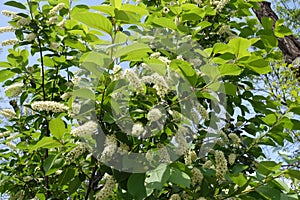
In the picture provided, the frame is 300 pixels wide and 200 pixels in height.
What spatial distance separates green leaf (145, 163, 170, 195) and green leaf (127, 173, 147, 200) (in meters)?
0.04

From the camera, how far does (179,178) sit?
1085 mm

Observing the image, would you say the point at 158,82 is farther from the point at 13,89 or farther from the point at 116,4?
the point at 13,89

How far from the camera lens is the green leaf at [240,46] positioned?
1.19m

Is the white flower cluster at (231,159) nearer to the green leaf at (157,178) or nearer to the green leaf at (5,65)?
the green leaf at (157,178)

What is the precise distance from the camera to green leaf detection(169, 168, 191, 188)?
107 cm

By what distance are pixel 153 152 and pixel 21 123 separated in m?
0.99

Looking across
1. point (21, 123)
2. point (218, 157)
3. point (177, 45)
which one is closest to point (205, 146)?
point (218, 157)

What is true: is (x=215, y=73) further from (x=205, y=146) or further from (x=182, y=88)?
(x=205, y=146)

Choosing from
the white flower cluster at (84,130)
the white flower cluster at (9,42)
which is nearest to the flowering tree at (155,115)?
the white flower cluster at (84,130)

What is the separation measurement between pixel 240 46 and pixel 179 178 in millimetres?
464

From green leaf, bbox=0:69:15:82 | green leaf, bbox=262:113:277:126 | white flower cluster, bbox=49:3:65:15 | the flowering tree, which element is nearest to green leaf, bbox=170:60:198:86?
the flowering tree

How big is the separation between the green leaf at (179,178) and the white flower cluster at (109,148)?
0.19 metres

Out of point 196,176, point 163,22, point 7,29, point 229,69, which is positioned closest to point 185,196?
point 196,176

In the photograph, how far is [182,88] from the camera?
48.3 inches
